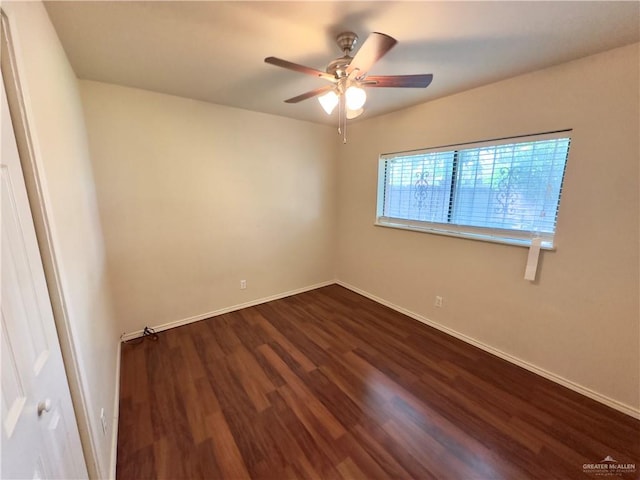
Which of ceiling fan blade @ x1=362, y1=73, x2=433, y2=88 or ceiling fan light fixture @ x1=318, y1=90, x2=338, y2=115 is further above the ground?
ceiling fan blade @ x1=362, y1=73, x2=433, y2=88

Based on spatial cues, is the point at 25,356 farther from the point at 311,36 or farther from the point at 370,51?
the point at 311,36

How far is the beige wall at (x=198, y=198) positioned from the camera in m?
2.29

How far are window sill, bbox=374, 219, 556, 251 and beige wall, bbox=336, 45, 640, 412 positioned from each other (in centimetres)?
6

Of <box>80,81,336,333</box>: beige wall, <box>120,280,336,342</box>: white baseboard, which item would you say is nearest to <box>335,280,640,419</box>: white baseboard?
<box>120,280,336,342</box>: white baseboard

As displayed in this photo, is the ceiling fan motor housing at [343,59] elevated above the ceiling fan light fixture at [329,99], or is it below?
above

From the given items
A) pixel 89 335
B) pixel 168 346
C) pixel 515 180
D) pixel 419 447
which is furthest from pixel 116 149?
pixel 515 180

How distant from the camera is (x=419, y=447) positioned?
1.52 metres

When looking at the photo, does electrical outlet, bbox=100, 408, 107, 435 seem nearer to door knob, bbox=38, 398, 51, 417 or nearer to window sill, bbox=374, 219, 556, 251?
door knob, bbox=38, 398, 51, 417

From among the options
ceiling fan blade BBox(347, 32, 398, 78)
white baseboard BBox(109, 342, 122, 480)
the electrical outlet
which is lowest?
white baseboard BBox(109, 342, 122, 480)

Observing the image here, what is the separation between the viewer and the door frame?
0.78 m

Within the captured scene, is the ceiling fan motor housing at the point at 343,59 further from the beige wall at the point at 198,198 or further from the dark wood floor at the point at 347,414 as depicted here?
the dark wood floor at the point at 347,414

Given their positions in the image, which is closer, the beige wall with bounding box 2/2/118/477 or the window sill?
the beige wall with bounding box 2/2/118/477

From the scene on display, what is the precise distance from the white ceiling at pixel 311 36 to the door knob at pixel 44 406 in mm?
1693

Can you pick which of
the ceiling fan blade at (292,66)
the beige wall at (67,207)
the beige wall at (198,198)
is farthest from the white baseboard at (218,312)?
the ceiling fan blade at (292,66)
